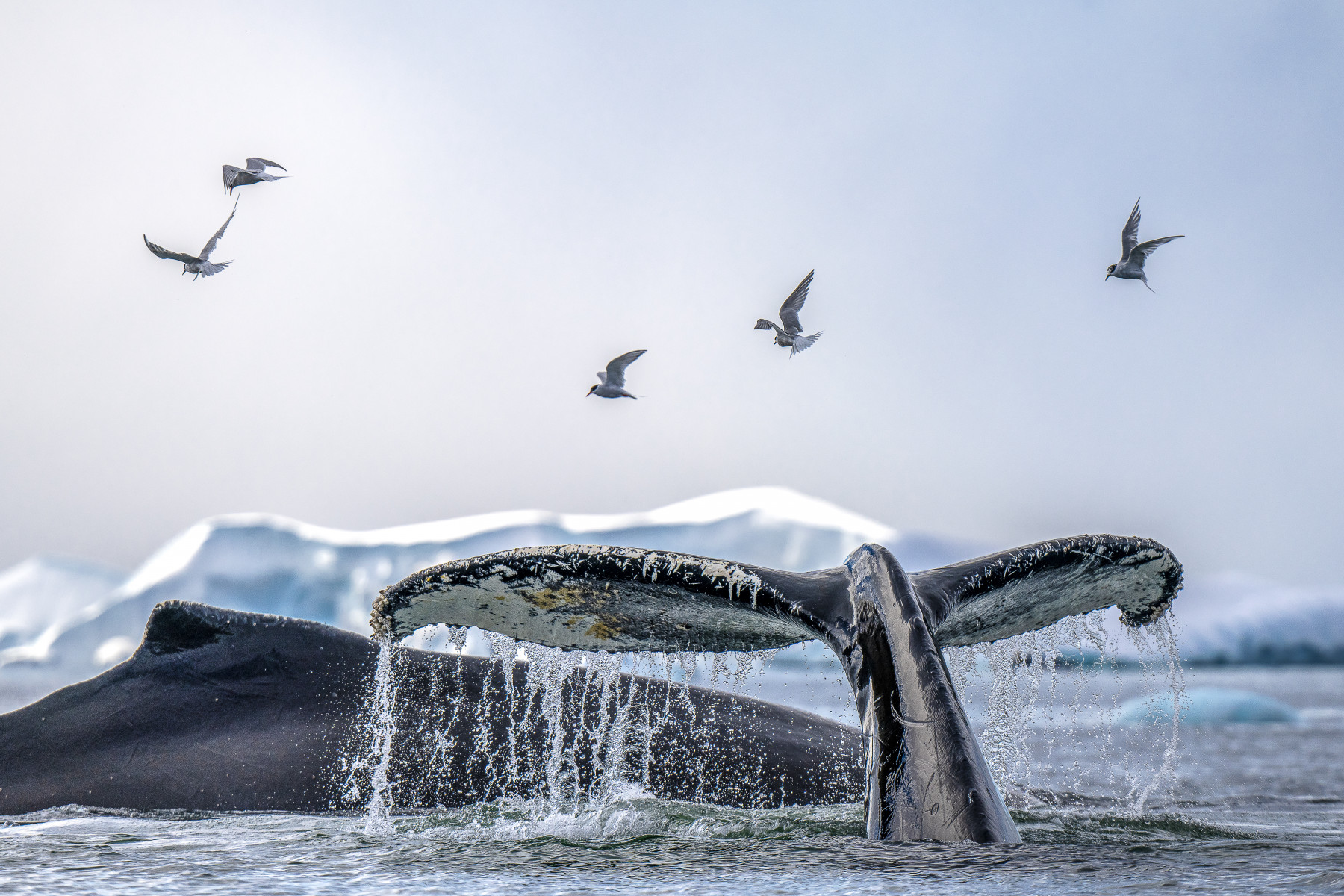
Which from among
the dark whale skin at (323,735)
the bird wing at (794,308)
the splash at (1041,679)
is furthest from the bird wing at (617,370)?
the splash at (1041,679)

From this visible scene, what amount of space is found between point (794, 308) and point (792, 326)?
0.49ft

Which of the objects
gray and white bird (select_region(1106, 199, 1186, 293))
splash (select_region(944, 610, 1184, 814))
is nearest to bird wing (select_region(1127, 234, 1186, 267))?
gray and white bird (select_region(1106, 199, 1186, 293))

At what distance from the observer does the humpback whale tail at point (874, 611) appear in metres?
3.08

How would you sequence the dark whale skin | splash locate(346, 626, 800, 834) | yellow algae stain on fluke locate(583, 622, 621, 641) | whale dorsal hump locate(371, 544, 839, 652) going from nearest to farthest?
1. whale dorsal hump locate(371, 544, 839, 652)
2. yellow algae stain on fluke locate(583, 622, 621, 641)
3. splash locate(346, 626, 800, 834)
4. the dark whale skin

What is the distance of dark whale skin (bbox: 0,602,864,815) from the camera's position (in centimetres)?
532

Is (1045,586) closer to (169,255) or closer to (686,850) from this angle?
(686,850)

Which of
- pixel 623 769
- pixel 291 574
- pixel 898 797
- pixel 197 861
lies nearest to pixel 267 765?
pixel 623 769

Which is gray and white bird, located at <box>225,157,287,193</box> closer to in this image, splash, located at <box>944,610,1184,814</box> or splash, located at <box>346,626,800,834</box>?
splash, located at <box>346,626,800,834</box>

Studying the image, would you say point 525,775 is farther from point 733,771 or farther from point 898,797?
point 898,797

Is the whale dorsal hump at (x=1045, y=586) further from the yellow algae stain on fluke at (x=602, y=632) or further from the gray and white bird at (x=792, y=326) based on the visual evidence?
the gray and white bird at (x=792, y=326)

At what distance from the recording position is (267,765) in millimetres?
5457

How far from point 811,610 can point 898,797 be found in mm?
732

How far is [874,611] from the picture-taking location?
3523mm

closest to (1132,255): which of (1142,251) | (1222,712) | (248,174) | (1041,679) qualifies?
(1142,251)
